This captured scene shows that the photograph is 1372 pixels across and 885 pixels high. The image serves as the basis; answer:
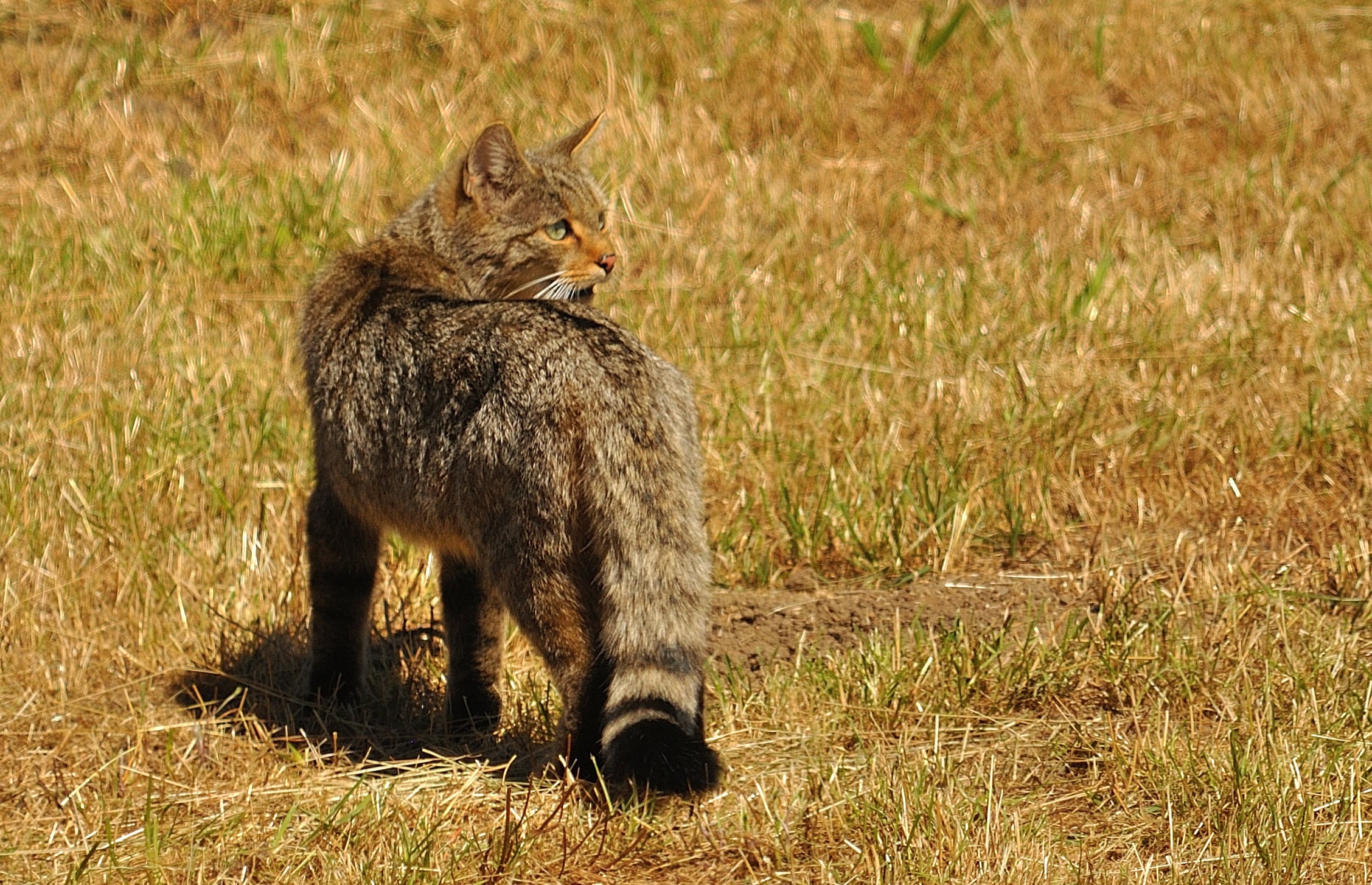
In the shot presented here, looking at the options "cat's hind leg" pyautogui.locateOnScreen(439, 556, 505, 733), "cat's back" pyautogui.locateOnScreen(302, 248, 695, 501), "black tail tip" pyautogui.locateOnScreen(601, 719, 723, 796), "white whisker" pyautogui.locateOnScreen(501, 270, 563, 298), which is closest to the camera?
"black tail tip" pyautogui.locateOnScreen(601, 719, 723, 796)

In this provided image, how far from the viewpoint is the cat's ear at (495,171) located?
4.82 m

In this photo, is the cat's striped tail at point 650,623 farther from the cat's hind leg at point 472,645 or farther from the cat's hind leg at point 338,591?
the cat's hind leg at point 338,591

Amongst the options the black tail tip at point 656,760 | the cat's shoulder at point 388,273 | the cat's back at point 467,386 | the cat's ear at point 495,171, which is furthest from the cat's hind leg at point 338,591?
the black tail tip at point 656,760

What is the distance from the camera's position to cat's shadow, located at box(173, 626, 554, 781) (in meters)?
4.41

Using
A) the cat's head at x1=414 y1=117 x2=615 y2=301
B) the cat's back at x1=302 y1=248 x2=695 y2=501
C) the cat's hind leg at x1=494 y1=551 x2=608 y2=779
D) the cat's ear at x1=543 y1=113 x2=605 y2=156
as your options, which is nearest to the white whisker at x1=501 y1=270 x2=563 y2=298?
the cat's head at x1=414 y1=117 x2=615 y2=301

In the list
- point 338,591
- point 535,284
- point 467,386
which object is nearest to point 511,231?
point 535,284

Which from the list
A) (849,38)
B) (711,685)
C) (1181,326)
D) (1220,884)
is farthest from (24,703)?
(849,38)

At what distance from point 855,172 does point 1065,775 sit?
15.7ft

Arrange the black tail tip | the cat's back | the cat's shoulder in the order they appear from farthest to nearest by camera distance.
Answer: the cat's shoulder < the cat's back < the black tail tip

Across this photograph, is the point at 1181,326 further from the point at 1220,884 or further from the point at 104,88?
the point at 104,88

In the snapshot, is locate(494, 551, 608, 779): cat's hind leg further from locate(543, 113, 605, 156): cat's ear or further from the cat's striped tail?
locate(543, 113, 605, 156): cat's ear

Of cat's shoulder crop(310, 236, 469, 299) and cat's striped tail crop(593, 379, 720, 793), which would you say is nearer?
cat's striped tail crop(593, 379, 720, 793)

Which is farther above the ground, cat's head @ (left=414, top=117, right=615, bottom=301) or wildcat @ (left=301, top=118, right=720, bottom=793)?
cat's head @ (left=414, top=117, right=615, bottom=301)

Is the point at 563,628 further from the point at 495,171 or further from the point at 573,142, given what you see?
the point at 573,142
